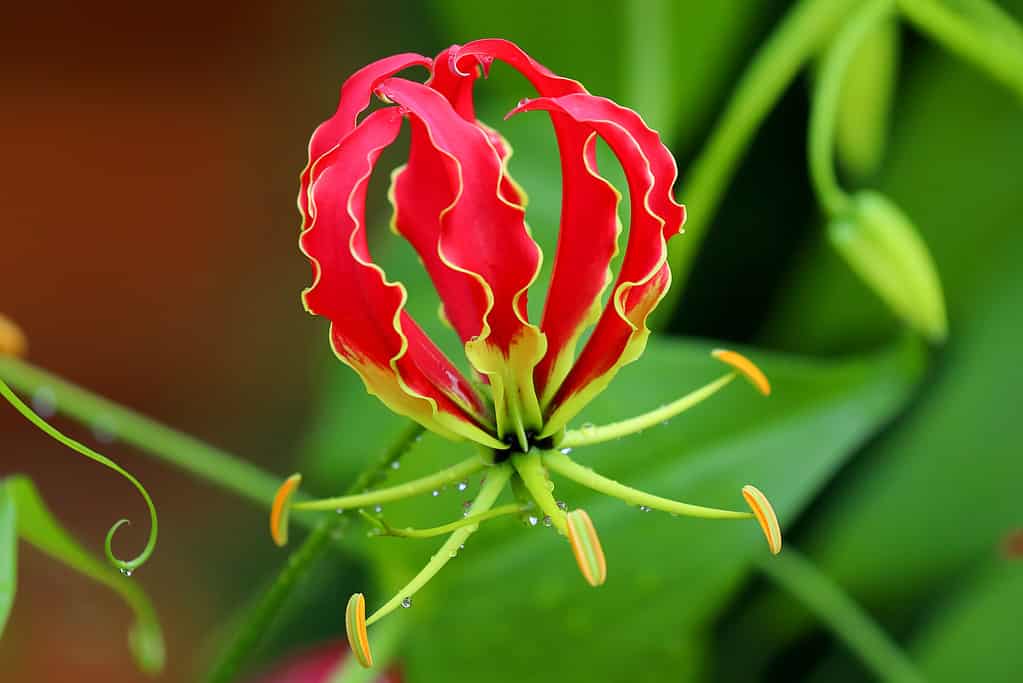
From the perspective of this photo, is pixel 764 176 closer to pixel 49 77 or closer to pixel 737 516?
pixel 737 516

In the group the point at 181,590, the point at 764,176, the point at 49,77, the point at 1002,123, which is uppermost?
the point at 1002,123

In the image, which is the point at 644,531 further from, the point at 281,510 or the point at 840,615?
the point at 281,510

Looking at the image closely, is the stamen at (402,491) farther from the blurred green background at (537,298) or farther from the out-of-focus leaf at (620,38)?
the out-of-focus leaf at (620,38)

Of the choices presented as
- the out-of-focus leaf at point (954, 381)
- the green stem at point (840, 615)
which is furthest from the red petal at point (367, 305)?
the out-of-focus leaf at point (954, 381)

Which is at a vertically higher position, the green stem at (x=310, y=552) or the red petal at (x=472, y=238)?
the red petal at (x=472, y=238)

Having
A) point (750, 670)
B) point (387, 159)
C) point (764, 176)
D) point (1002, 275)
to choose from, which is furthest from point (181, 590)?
point (1002, 275)

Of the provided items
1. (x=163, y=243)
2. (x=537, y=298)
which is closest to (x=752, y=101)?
(x=537, y=298)
